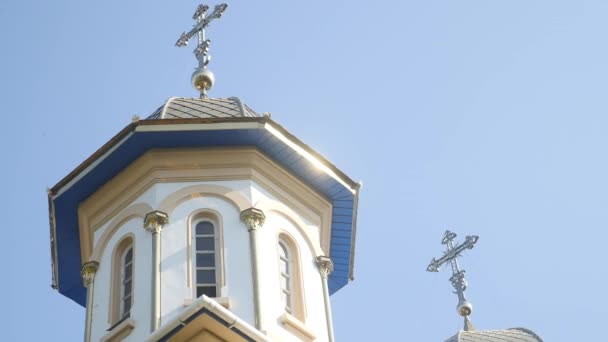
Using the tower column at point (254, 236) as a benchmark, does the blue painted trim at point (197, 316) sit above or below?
below

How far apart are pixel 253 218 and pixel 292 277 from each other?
1059mm

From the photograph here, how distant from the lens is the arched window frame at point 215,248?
61.9 ft

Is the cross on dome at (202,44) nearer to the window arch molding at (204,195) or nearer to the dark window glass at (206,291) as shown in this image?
the window arch molding at (204,195)

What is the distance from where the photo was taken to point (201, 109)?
2112cm

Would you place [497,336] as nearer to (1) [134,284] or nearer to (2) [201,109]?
(2) [201,109]

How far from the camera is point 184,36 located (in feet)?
81.8

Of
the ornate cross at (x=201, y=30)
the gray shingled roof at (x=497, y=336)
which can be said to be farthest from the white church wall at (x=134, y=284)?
the gray shingled roof at (x=497, y=336)

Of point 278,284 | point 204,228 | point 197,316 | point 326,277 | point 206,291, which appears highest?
point 204,228

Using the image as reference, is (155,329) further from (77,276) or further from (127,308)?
(77,276)

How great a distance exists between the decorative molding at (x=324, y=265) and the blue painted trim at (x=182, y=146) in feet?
3.72

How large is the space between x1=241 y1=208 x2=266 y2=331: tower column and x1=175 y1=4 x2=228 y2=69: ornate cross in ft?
17.0

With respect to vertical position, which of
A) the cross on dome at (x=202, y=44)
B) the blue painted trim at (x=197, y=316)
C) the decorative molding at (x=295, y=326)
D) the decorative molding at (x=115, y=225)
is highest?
the cross on dome at (x=202, y=44)

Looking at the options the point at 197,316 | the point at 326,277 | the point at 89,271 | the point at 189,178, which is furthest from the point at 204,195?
the point at 197,316

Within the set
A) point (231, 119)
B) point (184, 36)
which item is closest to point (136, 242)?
point (231, 119)
